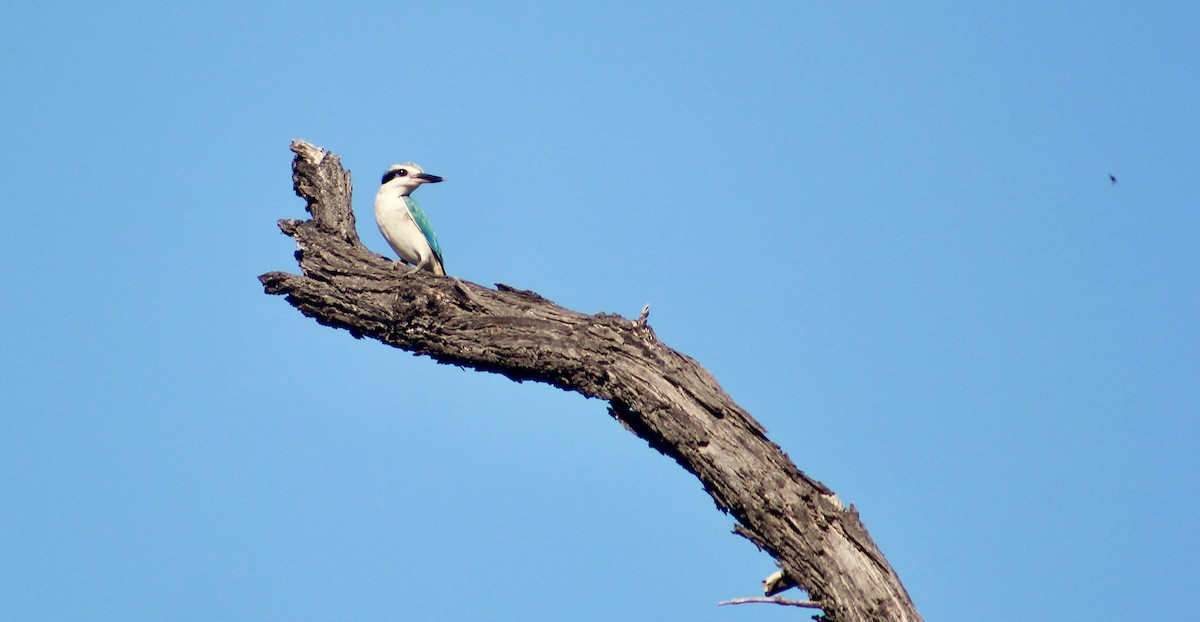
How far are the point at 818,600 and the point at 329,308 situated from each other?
4.05 metres

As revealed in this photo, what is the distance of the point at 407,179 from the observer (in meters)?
11.9

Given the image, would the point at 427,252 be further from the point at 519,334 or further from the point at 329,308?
the point at 519,334

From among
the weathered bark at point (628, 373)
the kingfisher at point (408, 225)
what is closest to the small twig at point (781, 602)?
the weathered bark at point (628, 373)

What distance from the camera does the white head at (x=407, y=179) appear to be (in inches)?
466

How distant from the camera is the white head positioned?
38.9ft

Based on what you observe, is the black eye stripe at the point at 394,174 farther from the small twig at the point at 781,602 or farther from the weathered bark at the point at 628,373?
the small twig at the point at 781,602

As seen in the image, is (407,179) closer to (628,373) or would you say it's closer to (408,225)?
(408,225)

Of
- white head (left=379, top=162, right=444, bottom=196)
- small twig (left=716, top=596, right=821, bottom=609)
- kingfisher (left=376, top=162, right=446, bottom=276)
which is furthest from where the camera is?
white head (left=379, top=162, right=444, bottom=196)

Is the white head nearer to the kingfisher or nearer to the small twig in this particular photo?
the kingfisher

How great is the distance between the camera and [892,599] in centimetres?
578

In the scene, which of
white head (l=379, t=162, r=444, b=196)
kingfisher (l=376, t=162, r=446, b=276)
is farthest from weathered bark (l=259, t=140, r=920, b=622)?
white head (l=379, t=162, r=444, b=196)

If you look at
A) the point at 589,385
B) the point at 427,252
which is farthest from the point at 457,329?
the point at 427,252

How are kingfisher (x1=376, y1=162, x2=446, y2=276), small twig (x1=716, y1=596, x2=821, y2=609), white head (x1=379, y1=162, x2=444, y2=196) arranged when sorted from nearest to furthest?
small twig (x1=716, y1=596, x2=821, y2=609) < kingfisher (x1=376, y1=162, x2=446, y2=276) < white head (x1=379, y1=162, x2=444, y2=196)

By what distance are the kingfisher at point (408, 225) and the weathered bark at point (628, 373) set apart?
8.76ft
